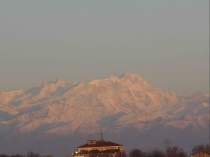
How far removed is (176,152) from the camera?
15725cm

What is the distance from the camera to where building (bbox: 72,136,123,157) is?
137587 mm

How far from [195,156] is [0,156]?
A: 53.6m

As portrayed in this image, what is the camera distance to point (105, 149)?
141m

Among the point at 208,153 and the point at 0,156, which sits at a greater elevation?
the point at 0,156

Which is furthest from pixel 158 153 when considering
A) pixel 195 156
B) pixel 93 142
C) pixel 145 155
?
pixel 195 156

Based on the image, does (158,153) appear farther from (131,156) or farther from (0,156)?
Result: (0,156)

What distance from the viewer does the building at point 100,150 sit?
451 feet

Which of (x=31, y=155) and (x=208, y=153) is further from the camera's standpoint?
(x=31, y=155)

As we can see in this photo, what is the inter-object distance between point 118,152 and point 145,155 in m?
16.4

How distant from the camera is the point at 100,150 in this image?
140875 millimetres

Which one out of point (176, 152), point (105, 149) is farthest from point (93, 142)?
point (176, 152)

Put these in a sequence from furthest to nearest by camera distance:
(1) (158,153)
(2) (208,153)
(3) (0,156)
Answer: (3) (0,156) → (1) (158,153) → (2) (208,153)

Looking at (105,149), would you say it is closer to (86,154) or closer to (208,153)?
(86,154)

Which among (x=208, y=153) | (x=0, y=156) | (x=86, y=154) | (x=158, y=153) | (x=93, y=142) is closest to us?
(x=208, y=153)
